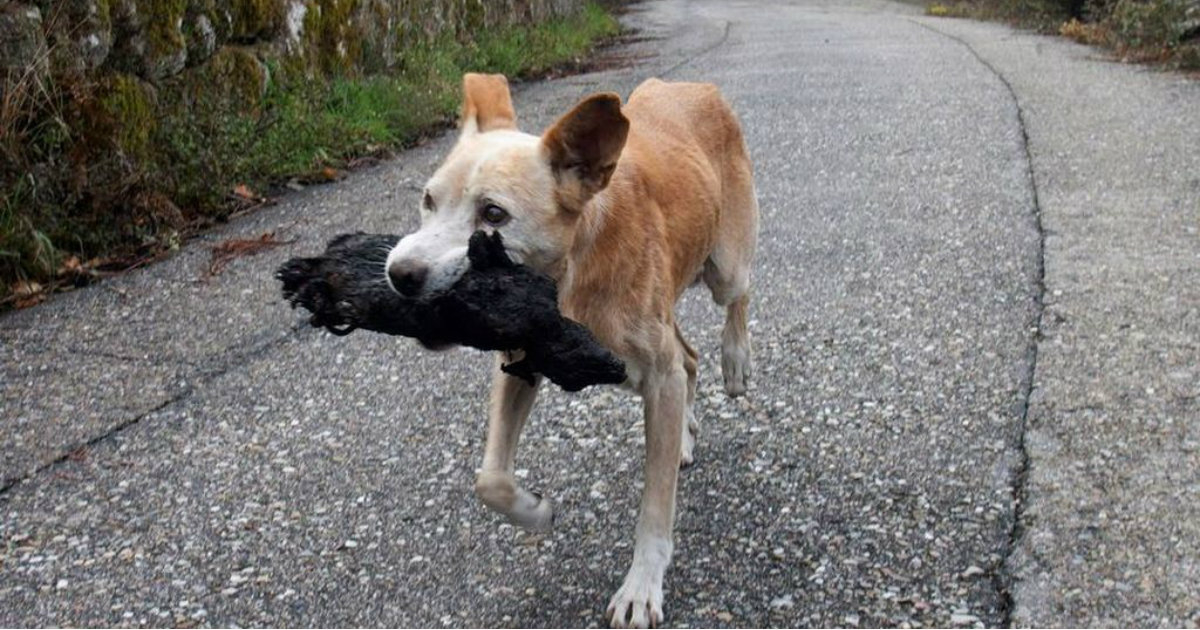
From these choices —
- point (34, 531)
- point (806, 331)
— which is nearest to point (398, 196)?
point (806, 331)

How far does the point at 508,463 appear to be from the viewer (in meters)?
4.16

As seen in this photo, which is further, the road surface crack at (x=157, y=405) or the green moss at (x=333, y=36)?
the green moss at (x=333, y=36)

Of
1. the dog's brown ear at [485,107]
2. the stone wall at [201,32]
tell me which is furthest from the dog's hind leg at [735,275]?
the stone wall at [201,32]

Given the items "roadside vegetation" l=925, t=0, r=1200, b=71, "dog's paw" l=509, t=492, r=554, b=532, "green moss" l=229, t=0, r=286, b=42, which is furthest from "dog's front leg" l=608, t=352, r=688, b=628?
"roadside vegetation" l=925, t=0, r=1200, b=71

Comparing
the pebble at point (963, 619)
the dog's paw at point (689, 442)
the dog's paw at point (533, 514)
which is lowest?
the dog's paw at point (689, 442)

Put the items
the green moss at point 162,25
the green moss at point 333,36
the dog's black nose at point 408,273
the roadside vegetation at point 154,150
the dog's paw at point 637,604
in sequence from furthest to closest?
1. the green moss at point 333,36
2. the green moss at point 162,25
3. the roadside vegetation at point 154,150
4. the dog's paw at point 637,604
5. the dog's black nose at point 408,273

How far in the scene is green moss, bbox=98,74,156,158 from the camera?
799cm

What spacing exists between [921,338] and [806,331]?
1.71 feet

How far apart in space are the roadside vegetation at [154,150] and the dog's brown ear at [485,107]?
356cm

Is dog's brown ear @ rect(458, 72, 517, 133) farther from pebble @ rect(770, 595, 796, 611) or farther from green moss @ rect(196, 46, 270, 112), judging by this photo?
green moss @ rect(196, 46, 270, 112)

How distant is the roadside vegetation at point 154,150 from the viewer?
23.6 feet

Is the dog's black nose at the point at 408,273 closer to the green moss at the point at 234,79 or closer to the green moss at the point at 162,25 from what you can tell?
the green moss at the point at 162,25

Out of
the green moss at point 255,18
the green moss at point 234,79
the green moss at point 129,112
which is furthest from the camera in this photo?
the green moss at point 255,18

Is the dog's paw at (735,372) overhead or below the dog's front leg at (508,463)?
below
